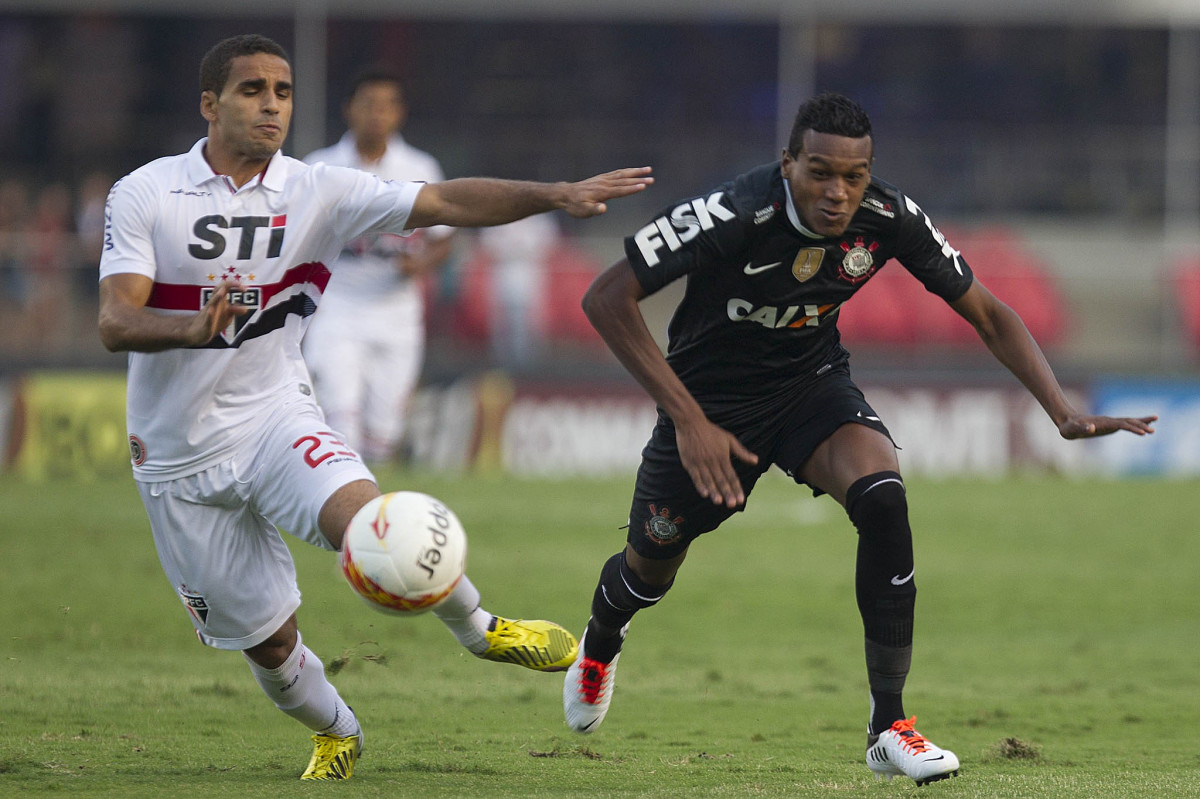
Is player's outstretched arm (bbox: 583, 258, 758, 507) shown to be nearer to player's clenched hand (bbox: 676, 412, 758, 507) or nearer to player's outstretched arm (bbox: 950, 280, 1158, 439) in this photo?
player's clenched hand (bbox: 676, 412, 758, 507)

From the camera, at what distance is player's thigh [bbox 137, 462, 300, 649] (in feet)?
17.2

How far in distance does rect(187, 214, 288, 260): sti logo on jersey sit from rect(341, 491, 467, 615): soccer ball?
1031 mm

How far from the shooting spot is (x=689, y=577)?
37.1ft

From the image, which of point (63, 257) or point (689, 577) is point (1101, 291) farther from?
point (63, 257)

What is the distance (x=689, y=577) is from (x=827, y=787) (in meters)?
6.12

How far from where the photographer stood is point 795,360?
5.73 m

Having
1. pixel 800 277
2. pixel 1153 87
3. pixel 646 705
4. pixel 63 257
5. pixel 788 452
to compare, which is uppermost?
pixel 1153 87

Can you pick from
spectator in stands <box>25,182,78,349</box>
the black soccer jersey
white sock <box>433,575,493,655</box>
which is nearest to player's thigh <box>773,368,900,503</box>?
the black soccer jersey

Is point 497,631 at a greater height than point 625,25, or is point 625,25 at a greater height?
point 625,25

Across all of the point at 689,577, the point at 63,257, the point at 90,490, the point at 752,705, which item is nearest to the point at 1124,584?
the point at 689,577

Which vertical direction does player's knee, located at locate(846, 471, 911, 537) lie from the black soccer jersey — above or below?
below

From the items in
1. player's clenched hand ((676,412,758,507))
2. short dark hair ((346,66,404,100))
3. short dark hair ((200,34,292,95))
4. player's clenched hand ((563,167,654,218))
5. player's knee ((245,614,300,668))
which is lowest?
player's knee ((245,614,300,668))

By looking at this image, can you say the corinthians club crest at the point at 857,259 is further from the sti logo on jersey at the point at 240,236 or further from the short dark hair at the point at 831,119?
the sti logo on jersey at the point at 240,236

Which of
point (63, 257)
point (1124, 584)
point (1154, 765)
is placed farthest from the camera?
point (63, 257)
